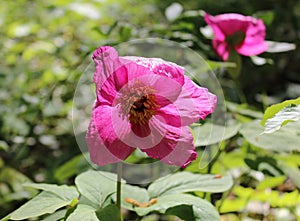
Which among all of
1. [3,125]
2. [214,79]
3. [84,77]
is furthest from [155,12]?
[84,77]

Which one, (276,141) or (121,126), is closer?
(121,126)

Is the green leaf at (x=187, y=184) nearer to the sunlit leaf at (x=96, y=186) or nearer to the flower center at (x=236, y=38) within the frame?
the sunlit leaf at (x=96, y=186)

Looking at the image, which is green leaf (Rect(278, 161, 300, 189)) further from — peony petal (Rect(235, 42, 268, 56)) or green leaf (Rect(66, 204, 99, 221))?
green leaf (Rect(66, 204, 99, 221))

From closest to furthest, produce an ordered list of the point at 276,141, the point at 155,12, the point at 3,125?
1. the point at 276,141
2. the point at 3,125
3. the point at 155,12

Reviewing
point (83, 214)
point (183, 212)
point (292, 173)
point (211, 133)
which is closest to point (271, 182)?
point (292, 173)

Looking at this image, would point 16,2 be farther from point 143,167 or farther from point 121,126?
point 121,126

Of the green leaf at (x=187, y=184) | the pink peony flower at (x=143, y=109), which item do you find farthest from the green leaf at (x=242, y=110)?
the pink peony flower at (x=143, y=109)

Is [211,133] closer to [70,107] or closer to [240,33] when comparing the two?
[240,33]
